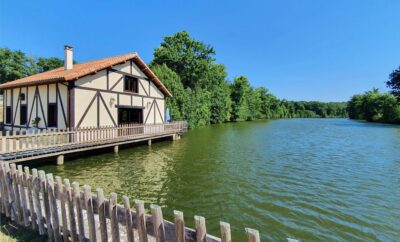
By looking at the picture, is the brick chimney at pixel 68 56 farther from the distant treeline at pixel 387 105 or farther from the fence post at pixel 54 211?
the distant treeline at pixel 387 105

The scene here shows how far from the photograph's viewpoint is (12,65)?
163 ft

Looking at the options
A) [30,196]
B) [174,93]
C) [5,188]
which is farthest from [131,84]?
[30,196]

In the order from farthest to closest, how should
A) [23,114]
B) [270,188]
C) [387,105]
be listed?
[387,105]
[23,114]
[270,188]

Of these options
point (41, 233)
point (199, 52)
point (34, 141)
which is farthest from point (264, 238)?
point (199, 52)

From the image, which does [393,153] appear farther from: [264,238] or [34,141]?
[34,141]

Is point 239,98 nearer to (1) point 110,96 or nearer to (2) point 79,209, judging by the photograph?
(1) point 110,96

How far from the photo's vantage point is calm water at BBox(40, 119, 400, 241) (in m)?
6.02

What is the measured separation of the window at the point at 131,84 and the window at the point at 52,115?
494cm

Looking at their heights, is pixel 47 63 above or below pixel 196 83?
above

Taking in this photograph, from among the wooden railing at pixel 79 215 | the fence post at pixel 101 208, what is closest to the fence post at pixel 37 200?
the wooden railing at pixel 79 215

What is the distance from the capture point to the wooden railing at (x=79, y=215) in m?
2.67

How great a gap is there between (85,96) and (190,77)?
2840 centimetres

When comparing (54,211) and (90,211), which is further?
(54,211)

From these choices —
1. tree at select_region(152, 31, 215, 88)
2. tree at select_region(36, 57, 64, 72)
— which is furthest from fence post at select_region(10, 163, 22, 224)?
tree at select_region(36, 57, 64, 72)
